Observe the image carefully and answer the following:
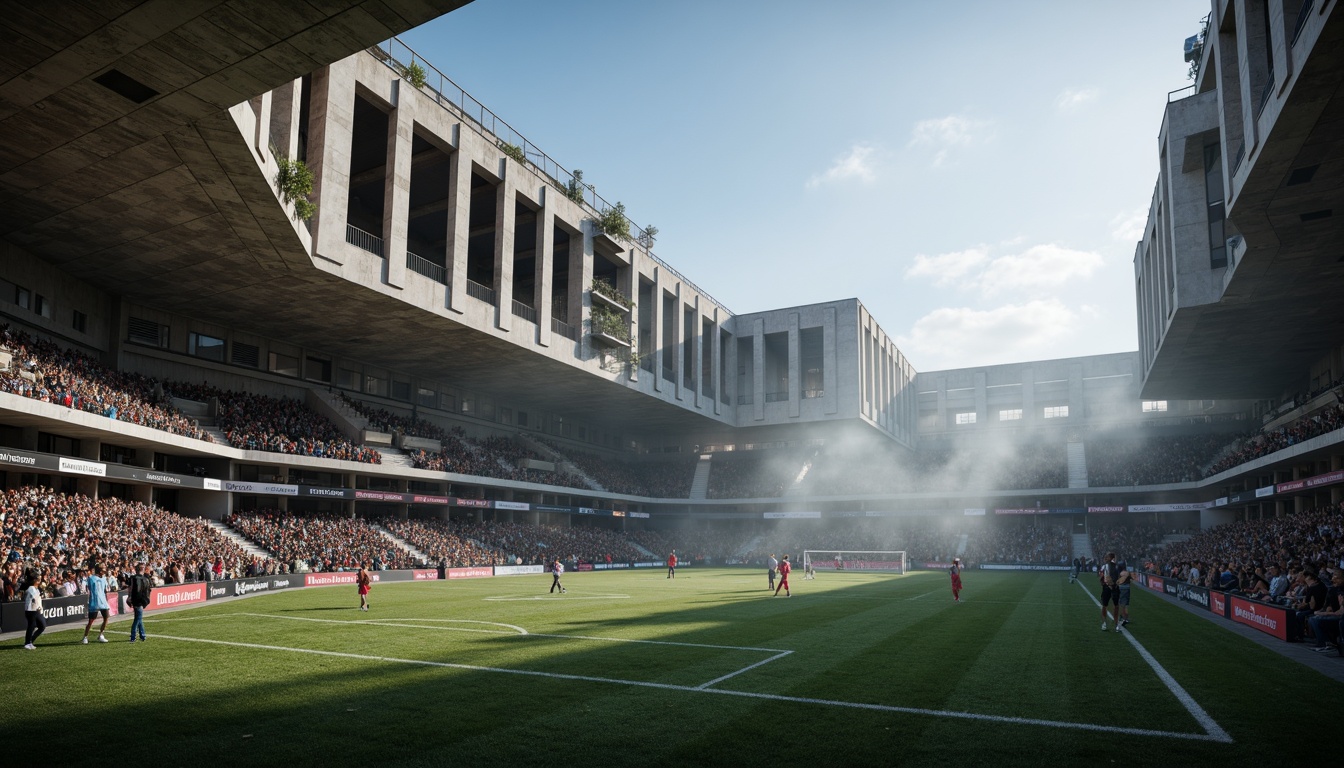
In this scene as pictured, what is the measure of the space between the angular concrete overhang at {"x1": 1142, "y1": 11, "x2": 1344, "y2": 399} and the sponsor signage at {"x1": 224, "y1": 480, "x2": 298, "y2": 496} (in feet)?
143

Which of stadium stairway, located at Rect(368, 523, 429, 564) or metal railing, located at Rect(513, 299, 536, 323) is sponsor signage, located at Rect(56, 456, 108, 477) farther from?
metal railing, located at Rect(513, 299, 536, 323)

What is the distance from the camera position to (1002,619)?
24.4 meters

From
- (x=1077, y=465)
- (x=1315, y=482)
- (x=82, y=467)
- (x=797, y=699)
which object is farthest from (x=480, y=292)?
(x=1077, y=465)

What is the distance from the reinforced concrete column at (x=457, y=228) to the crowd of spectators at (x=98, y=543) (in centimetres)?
1642

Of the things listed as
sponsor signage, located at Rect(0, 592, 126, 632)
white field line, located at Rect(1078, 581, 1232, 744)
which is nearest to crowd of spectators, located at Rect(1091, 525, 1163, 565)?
white field line, located at Rect(1078, 581, 1232, 744)

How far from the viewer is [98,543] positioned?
2823 centimetres

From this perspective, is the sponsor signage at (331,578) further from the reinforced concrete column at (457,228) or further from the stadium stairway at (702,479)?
the stadium stairway at (702,479)

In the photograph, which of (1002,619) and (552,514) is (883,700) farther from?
(552,514)

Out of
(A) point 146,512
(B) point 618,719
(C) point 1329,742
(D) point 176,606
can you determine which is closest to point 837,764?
(B) point 618,719

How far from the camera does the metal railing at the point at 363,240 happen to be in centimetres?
3767

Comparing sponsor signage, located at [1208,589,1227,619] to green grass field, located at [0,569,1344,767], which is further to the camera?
sponsor signage, located at [1208,589,1227,619]

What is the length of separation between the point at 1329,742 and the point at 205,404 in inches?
1798

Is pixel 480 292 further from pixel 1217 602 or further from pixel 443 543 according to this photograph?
pixel 1217 602

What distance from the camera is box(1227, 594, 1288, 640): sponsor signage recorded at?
19969mm
